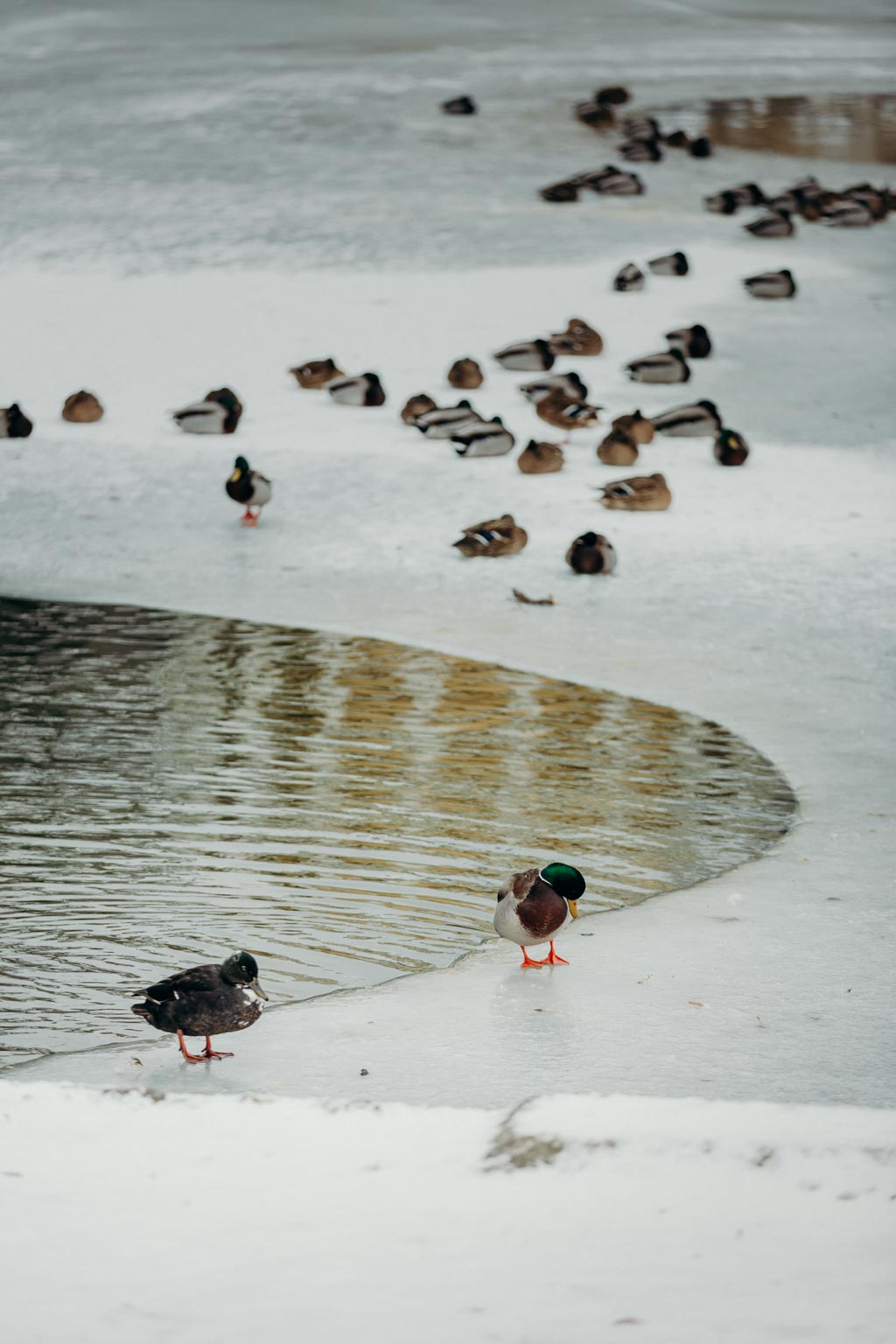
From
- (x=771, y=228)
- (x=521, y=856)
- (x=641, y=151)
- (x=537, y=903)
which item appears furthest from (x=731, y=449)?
Answer: (x=641, y=151)

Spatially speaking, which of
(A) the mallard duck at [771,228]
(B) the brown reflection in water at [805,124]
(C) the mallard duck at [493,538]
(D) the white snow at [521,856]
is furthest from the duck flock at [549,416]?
(B) the brown reflection in water at [805,124]

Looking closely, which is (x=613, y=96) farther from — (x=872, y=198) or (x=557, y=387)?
(x=557, y=387)

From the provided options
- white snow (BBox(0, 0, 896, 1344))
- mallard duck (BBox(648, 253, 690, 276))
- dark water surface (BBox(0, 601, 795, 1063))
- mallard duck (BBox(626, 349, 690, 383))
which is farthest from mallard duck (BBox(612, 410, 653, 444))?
mallard duck (BBox(648, 253, 690, 276))

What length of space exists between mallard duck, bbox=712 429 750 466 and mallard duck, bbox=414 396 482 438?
1.81m

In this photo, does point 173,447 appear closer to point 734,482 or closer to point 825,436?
point 734,482

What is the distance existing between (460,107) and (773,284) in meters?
8.55

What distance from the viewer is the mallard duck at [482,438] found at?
1293cm

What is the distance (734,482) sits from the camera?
12688mm

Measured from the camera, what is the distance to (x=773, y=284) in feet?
55.6

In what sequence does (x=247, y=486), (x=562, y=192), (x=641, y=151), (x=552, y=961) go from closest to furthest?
(x=552, y=961)
(x=247, y=486)
(x=562, y=192)
(x=641, y=151)

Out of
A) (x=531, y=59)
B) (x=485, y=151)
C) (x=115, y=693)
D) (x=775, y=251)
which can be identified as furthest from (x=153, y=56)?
(x=115, y=693)

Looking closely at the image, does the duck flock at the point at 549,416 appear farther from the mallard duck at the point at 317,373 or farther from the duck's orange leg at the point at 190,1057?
the duck's orange leg at the point at 190,1057

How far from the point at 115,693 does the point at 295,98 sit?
1781 centimetres

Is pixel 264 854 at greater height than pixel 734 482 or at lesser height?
greater
